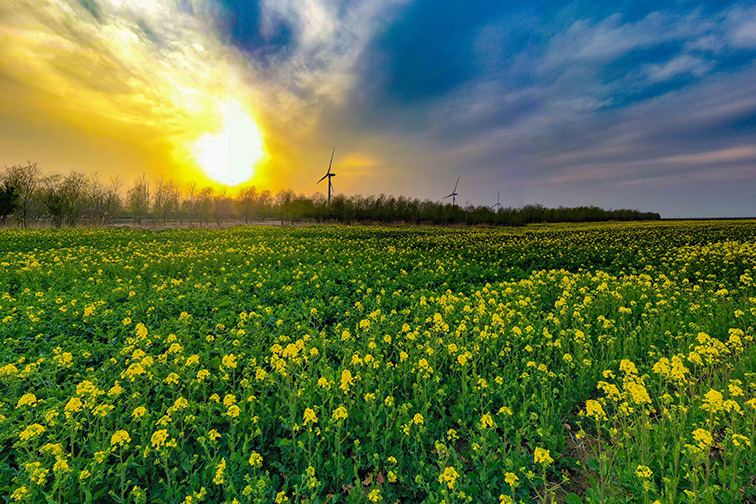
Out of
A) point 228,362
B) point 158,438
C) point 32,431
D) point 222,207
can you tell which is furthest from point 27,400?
point 222,207

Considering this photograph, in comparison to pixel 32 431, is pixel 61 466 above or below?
below

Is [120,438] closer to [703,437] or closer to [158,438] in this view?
[158,438]

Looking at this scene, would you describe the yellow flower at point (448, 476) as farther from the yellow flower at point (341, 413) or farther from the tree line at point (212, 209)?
the tree line at point (212, 209)

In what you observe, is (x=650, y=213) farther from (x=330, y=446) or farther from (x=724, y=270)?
(x=330, y=446)

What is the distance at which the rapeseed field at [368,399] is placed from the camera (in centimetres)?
327

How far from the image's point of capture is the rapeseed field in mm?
3271

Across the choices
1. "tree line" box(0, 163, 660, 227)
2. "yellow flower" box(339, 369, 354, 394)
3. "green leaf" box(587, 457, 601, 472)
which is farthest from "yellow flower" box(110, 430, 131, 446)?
Answer: "tree line" box(0, 163, 660, 227)

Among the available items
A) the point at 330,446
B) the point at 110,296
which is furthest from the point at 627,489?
the point at 110,296

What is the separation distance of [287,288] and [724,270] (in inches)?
670

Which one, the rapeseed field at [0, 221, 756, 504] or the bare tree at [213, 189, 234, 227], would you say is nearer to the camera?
the rapeseed field at [0, 221, 756, 504]

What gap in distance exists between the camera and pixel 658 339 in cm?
667

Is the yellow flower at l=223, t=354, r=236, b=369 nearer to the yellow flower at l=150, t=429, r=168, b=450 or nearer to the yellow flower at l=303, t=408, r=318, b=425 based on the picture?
the yellow flower at l=150, t=429, r=168, b=450

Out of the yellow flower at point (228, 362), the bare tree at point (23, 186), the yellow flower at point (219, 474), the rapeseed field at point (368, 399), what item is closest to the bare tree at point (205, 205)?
the bare tree at point (23, 186)

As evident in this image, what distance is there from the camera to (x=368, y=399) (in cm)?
414
